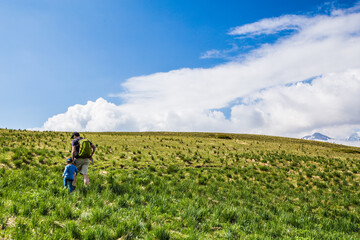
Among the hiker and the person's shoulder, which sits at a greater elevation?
the person's shoulder

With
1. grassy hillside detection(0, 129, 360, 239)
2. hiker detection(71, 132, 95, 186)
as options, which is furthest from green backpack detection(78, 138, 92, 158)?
grassy hillside detection(0, 129, 360, 239)

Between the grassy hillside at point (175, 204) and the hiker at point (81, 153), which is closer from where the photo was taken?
the grassy hillside at point (175, 204)

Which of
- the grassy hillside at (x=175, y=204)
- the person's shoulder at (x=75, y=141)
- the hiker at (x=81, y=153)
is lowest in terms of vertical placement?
the grassy hillside at (x=175, y=204)

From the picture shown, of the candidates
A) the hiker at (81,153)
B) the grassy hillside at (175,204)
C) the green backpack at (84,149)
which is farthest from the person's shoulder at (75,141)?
the grassy hillside at (175,204)

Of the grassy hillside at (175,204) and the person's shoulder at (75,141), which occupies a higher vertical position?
the person's shoulder at (75,141)

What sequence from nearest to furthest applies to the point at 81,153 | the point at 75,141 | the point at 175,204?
the point at 175,204
the point at 81,153
the point at 75,141

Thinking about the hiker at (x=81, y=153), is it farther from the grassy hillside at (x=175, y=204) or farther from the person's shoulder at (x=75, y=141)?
the grassy hillside at (x=175, y=204)

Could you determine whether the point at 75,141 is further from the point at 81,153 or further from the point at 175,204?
the point at 175,204

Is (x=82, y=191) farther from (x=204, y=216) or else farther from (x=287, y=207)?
(x=287, y=207)

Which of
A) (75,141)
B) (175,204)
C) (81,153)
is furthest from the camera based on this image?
(75,141)

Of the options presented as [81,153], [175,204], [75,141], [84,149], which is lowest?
[175,204]

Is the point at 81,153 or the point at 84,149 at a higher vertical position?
the point at 84,149

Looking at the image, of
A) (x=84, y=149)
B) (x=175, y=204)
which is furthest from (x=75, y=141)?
(x=175, y=204)

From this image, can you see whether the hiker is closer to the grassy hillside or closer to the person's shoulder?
the person's shoulder
